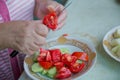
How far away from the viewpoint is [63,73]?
0.67 m

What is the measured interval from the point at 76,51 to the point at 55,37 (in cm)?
9

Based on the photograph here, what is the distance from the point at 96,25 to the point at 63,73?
0.26m

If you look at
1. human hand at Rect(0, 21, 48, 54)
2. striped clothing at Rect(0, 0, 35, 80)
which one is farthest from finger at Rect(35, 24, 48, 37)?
striped clothing at Rect(0, 0, 35, 80)

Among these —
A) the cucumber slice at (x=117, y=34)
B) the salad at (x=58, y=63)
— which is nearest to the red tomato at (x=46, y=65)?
the salad at (x=58, y=63)

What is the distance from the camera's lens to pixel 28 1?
90cm

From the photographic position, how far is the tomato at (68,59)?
0.70m

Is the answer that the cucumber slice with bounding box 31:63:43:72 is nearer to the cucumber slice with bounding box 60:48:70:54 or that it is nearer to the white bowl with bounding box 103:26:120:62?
the cucumber slice with bounding box 60:48:70:54

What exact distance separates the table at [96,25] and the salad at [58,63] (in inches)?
1.4

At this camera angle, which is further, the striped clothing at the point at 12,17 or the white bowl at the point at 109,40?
the striped clothing at the point at 12,17

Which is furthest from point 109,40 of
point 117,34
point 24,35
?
point 24,35

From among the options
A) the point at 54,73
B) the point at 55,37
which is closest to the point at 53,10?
the point at 55,37

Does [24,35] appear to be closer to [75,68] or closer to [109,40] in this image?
[75,68]

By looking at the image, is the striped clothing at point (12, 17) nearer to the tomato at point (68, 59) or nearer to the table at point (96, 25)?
the table at point (96, 25)

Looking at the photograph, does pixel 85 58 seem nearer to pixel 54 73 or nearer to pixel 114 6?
pixel 54 73
